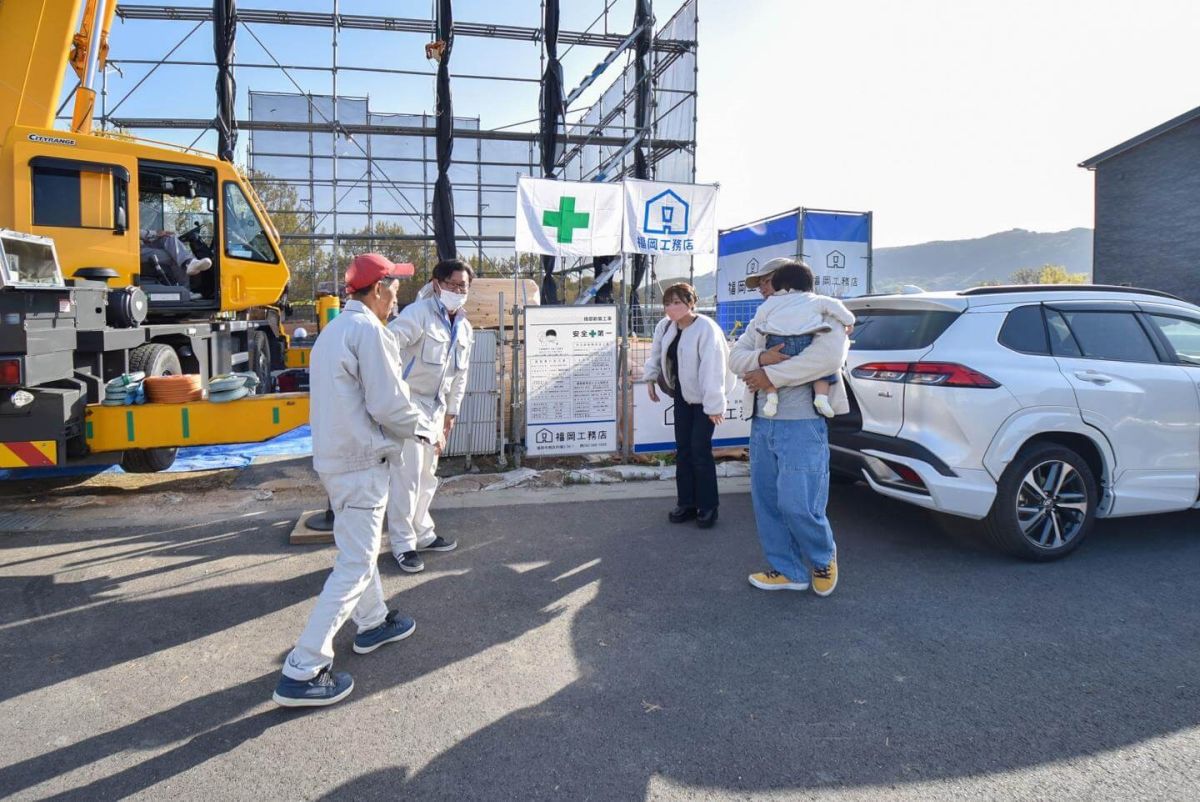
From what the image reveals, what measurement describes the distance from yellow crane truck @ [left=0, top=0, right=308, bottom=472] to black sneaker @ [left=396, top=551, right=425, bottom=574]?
1.73 metres

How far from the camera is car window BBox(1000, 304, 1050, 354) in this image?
14.8 feet

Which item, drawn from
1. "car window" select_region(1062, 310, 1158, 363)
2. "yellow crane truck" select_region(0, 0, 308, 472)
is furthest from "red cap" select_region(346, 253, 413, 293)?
"car window" select_region(1062, 310, 1158, 363)

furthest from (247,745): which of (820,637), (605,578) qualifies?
(820,637)

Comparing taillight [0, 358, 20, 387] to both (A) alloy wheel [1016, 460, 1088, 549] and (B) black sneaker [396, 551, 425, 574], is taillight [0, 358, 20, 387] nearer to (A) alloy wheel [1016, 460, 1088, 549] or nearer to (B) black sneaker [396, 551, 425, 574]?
(B) black sneaker [396, 551, 425, 574]

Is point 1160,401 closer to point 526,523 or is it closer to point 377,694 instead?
point 526,523

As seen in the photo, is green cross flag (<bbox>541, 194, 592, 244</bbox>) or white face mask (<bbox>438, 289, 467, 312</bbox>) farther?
green cross flag (<bbox>541, 194, 592, 244</bbox>)

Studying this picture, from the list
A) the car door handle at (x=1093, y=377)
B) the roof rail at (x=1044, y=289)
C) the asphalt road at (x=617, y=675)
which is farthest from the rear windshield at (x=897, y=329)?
the asphalt road at (x=617, y=675)

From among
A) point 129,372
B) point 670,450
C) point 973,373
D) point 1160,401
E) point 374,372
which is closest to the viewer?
point 374,372

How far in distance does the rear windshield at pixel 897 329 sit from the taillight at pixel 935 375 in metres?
0.17

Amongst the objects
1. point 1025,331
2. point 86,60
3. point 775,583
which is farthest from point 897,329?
point 86,60

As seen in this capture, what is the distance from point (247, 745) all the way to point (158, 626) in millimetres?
1419

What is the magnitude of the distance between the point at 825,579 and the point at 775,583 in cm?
29

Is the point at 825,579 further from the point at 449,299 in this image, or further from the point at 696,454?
the point at 449,299

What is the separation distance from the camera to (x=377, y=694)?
2.99m
